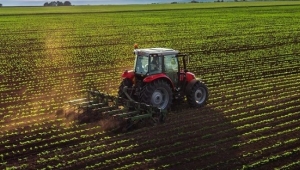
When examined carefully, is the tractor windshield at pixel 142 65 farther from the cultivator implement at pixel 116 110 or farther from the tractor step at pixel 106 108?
the tractor step at pixel 106 108

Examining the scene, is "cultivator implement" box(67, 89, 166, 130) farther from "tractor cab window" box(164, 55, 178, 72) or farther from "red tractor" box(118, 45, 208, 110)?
"tractor cab window" box(164, 55, 178, 72)

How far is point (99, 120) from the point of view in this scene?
12.9 metres

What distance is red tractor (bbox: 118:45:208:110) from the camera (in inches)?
508

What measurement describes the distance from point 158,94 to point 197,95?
1738 mm

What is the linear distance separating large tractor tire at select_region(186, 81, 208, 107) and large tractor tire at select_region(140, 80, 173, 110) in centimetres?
88

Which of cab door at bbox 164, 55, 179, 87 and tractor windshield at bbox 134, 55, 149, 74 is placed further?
cab door at bbox 164, 55, 179, 87

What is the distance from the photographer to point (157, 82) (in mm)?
12969

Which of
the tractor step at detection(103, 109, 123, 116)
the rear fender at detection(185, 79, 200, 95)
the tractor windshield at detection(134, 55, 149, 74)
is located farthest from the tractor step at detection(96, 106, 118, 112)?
the rear fender at detection(185, 79, 200, 95)

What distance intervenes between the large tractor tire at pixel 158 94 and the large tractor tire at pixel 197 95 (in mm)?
879

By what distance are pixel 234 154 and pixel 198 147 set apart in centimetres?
87

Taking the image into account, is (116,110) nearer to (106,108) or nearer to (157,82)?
(106,108)

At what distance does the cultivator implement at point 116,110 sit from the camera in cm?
1231

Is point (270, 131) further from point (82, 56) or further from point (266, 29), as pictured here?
point (266, 29)

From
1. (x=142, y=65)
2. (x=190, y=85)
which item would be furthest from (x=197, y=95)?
(x=142, y=65)
